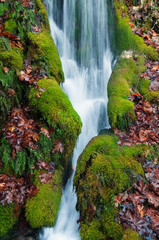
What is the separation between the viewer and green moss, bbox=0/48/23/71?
398 centimetres

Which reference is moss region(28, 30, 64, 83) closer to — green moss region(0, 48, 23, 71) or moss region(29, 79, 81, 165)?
green moss region(0, 48, 23, 71)

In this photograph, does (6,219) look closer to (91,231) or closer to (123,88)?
(91,231)

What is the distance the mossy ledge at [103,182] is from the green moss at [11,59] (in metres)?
2.44

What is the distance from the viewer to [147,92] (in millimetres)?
5113

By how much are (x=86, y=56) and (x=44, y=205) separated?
5618mm

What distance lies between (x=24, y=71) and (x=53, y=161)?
222cm

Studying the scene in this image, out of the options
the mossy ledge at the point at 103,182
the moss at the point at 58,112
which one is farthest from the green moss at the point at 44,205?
the moss at the point at 58,112

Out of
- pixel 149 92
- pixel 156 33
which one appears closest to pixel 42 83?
pixel 149 92

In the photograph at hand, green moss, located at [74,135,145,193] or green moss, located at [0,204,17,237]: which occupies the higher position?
green moss, located at [74,135,145,193]

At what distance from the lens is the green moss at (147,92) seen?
16.4 ft

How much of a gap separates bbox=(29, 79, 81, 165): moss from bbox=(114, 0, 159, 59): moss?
3.83 meters

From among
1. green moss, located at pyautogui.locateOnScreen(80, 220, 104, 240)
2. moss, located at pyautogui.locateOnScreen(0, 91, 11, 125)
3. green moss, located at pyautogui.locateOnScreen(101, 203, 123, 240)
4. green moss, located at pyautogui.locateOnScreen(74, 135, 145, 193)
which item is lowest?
green moss, located at pyautogui.locateOnScreen(80, 220, 104, 240)

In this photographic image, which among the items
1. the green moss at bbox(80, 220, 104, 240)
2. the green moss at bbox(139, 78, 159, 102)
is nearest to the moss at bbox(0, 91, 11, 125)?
the green moss at bbox(80, 220, 104, 240)

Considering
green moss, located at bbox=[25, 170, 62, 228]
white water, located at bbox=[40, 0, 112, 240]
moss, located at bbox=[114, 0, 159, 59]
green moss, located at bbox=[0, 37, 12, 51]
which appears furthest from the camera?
moss, located at bbox=[114, 0, 159, 59]
